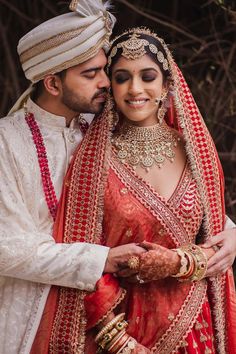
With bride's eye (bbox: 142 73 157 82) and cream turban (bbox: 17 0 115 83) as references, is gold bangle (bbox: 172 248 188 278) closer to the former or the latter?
bride's eye (bbox: 142 73 157 82)

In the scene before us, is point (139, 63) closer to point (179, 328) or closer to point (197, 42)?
point (179, 328)

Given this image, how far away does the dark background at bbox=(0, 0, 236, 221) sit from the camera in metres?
5.07

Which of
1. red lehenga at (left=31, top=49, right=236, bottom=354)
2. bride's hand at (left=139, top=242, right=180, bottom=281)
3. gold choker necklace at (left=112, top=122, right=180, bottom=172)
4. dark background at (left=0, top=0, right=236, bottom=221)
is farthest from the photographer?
dark background at (left=0, top=0, right=236, bottom=221)

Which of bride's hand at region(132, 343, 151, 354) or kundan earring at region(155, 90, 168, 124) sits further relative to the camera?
kundan earring at region(155, 90, 168, 124)

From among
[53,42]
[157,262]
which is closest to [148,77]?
[53,42]

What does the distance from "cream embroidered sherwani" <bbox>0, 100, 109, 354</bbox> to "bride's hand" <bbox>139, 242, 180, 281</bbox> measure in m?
0.16

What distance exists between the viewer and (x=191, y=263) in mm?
3092

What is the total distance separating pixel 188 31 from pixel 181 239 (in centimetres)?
244

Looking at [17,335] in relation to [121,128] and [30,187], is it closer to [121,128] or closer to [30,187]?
[30,187]

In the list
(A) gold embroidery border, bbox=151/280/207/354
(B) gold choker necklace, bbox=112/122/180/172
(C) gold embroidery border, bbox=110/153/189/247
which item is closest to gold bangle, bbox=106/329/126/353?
(A) gold embroidery border, bbox=151/280/207/354

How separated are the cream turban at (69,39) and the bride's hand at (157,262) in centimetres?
80

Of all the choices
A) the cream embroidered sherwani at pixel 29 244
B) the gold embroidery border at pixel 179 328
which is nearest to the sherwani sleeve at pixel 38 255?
the cream embroidered sherwani at pixel 29 244

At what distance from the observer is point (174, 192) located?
10.6ft

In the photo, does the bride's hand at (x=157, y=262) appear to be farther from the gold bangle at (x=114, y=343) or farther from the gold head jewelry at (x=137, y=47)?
the gold head jewelry at (x=137, y=47)
